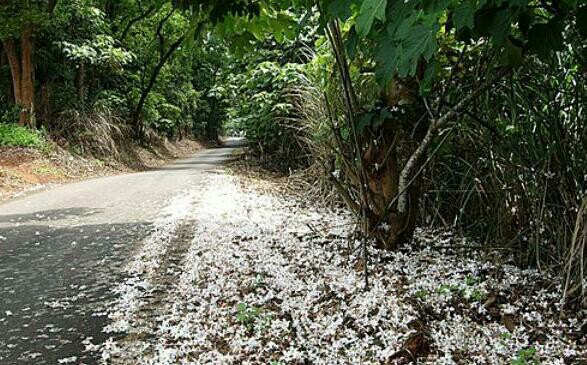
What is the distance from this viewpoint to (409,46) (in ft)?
5.01

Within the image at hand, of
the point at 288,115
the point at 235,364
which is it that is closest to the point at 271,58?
the point at 288,115

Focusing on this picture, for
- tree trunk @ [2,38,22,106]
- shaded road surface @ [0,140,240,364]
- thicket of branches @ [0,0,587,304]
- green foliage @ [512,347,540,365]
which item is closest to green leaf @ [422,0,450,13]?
thicket of branches @ [0,0,587,304]

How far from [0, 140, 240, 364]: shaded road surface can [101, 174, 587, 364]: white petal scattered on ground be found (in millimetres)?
242

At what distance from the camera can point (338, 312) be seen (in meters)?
3.04

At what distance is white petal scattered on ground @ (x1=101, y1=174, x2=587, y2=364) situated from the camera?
2533mm

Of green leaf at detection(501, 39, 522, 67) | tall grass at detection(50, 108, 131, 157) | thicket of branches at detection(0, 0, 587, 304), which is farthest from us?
tall grass at detection(50, 108, 131, 157)

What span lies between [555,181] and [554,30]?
148 centimetres

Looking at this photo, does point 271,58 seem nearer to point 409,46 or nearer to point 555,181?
point 555,181

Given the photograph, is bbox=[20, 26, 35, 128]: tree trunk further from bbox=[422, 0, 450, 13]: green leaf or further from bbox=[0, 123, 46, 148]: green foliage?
bbox=[422, 0, 450, 13]: green leaf

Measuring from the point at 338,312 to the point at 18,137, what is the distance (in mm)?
11612

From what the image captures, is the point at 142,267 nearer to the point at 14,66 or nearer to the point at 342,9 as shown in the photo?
the point at 342,9

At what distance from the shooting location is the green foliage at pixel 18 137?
12.1 m

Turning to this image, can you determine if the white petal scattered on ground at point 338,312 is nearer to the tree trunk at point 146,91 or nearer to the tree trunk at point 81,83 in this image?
the tree trunk at point 81,83

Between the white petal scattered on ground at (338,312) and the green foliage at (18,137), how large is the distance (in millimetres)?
9294
